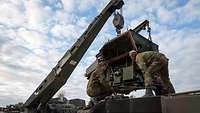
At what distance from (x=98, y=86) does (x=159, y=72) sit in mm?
1533

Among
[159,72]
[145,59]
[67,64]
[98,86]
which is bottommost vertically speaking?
[98,86]

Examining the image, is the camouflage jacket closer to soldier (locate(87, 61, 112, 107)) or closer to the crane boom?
soldier (locate(87, 61, 112, 107))

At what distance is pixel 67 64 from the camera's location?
43.6 ft

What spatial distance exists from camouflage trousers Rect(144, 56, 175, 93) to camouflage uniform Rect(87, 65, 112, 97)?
54.4 inches

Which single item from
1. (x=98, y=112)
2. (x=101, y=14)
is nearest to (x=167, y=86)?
(x=98, y=112)

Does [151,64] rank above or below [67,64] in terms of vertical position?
below

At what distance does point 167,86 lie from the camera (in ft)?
16.8

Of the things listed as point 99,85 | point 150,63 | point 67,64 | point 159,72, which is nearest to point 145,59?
point 150,63

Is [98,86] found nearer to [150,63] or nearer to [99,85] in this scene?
[99,85]

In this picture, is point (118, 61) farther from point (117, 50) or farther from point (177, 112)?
point (177, 112)

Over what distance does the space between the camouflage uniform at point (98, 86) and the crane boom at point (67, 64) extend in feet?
22.9

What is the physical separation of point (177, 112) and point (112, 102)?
77 centimetres

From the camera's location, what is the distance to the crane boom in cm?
1318

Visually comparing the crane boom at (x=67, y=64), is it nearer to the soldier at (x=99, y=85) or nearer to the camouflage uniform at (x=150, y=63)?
the soldier at (x=99, y=85)
